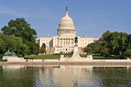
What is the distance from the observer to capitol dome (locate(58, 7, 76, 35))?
149 m

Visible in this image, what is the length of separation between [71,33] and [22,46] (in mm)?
101052

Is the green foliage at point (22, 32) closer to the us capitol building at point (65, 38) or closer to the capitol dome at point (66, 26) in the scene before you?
the us capitol building at point (65, 38)

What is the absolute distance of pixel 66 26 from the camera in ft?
489

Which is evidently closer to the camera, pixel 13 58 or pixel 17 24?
pixel 13 58

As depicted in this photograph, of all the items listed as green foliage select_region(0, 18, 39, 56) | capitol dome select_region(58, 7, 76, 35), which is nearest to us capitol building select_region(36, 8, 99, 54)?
capitol dome select_region(58, 7, 76, 35)

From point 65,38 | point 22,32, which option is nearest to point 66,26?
point 65,38

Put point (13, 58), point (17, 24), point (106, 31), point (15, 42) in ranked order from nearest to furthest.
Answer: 1. point (13, 58)
2. point (15, 42)
3. point (17, 24)
4. point (106, 31)

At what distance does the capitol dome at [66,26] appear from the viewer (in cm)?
14888

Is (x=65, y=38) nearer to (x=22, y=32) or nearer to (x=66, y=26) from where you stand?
(x=66, y=26)

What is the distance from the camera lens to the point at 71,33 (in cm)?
15088

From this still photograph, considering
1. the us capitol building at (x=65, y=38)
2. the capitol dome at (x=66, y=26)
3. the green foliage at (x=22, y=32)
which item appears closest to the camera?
the green foliage at (x=22, y=32)

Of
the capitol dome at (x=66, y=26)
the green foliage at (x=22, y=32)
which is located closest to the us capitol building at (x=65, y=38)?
the capitol dome at (x=66, y=26)

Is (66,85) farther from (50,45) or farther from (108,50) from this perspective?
(50,45)

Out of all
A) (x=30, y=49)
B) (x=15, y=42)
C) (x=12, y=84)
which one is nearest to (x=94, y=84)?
(x=12, y=84)
